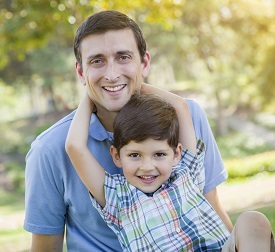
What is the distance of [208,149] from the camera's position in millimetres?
3162

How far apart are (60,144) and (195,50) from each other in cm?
2711

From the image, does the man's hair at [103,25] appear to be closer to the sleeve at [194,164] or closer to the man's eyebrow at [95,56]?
the man's eyebrow at [95,56]

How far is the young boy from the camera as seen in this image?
8.55 feet

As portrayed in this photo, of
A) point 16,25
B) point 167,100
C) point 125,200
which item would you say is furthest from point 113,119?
point 16,25

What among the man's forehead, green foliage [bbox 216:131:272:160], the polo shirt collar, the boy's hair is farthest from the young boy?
green foliage [bbox 216:131:272:160]

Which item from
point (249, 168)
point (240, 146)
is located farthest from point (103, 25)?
point (240, 146)

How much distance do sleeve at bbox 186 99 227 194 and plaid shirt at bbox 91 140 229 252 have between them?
15.8 inches

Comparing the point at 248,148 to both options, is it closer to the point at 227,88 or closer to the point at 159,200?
the point at 227,88

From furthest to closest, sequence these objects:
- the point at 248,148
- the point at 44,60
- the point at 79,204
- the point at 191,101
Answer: the point at 44,60, the point at 248,148, the point at 191,101, the point at 79,204

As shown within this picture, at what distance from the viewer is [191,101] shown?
3.14 meters

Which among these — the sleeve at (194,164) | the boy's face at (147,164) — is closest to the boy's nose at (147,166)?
the boy's face at (147,164)

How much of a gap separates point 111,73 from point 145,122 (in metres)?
0.31

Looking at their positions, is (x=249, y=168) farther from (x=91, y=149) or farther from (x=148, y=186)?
(x=148, y=186)

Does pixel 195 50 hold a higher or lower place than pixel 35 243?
higher
